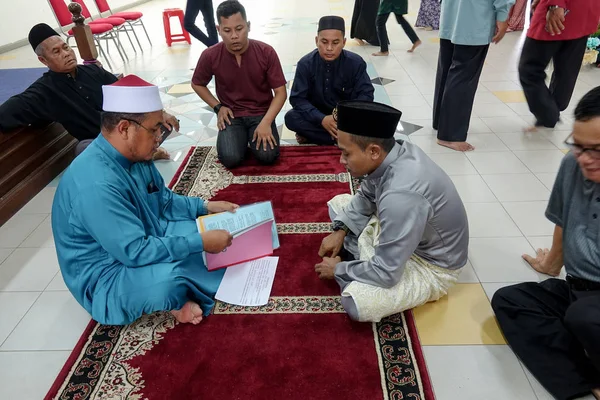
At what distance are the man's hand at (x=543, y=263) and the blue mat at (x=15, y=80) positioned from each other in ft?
12.7

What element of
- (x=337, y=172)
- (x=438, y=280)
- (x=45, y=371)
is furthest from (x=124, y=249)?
(x=337, y=172)

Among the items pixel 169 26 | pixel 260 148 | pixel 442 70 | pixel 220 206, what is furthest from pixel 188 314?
pixel 169 26

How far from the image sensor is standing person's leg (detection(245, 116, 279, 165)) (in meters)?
2.80

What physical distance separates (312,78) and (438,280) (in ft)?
5.80

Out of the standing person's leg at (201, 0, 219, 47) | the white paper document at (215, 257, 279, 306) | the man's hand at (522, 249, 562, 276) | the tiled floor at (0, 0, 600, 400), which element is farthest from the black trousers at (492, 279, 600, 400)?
the standing person's leg at (201, 0, 219, 47)

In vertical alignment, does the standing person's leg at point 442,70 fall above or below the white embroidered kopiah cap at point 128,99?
below

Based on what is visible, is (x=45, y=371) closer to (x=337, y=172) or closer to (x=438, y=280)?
(x=438, y=280)

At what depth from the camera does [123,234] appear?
145 centimetres

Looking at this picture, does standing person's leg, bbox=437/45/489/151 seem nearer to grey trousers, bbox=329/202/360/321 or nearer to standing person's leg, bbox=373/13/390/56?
grey trousers, bbox=329/202/360/321

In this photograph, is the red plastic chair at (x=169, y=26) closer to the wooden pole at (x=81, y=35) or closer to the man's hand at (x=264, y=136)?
the wooden pole at (x=81, y=35)

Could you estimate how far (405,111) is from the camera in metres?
3.69

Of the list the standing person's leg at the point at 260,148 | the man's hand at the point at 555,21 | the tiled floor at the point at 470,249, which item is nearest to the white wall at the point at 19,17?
the tiled floor at the point at 470,249

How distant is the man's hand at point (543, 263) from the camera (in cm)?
175

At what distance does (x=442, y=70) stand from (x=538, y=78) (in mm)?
693
